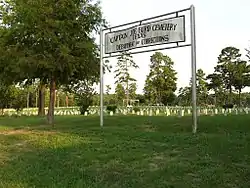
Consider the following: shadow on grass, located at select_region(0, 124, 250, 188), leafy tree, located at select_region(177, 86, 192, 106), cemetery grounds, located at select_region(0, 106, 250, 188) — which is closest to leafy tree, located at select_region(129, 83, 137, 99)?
leafy tree, located at select_region(177, 86, 192, 106)

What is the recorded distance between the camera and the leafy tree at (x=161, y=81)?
2328 inches

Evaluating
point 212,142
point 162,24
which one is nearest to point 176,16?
point 162,24

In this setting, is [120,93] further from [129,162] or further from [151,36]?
[129,162]

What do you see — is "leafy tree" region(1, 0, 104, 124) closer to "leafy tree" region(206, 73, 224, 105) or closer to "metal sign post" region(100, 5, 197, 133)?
"metal sign post" region(100, 5, 197, 133)

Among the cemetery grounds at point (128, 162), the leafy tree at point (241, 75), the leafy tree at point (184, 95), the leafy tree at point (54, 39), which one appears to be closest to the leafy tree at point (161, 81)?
the leafy tree at point (184, 95)

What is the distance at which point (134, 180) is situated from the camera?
7164mm

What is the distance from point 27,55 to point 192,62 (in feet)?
27.0

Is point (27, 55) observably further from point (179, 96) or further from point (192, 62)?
point (179, 96)

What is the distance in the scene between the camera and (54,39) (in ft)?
58.9

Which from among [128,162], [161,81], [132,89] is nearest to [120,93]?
[132,89]

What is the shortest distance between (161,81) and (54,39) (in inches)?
1647

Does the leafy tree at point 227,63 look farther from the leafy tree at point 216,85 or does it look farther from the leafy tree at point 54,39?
the leafy tree at point 54,39

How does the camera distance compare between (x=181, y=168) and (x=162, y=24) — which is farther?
(x=162, y=24)

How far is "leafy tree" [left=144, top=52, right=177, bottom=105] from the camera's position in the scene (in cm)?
5912
